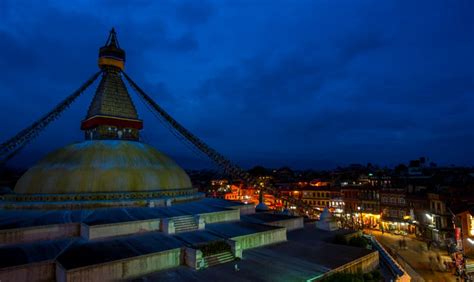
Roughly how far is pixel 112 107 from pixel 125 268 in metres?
14.5

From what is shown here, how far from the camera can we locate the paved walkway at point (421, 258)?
23.2 meters

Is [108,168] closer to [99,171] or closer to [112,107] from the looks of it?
[99,171]

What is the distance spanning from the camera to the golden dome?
17.8m

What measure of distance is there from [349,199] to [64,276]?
49931mm

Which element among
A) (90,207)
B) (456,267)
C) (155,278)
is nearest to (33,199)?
(90,207)

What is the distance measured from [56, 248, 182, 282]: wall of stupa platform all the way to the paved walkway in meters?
15.4

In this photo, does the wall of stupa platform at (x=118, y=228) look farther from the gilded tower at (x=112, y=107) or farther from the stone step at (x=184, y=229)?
the gilded tower at (x=112, y=107)

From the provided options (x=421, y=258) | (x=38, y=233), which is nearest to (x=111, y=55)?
(x=38, y=233)

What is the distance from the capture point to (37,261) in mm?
11406

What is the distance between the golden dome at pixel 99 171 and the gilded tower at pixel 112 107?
142 centimetres

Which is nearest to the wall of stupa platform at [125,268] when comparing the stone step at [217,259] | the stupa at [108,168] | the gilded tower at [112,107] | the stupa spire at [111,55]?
the stone step at [217,259]

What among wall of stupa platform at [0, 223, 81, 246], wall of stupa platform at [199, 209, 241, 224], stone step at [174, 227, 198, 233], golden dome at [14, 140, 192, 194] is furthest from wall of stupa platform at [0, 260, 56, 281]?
wall of stupa platform at [199, 209, 241, 224]

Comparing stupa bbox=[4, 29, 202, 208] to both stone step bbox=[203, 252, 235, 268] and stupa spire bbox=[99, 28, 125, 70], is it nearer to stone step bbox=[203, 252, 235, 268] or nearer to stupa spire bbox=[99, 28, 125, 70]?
stupa spire bbox=[99, 28, 125, 70]

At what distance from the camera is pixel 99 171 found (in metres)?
18.5
